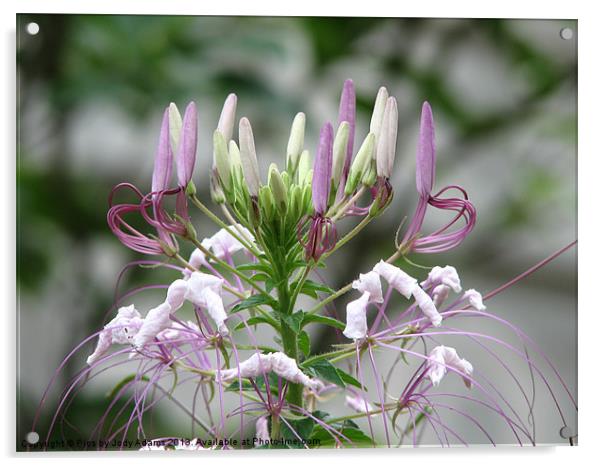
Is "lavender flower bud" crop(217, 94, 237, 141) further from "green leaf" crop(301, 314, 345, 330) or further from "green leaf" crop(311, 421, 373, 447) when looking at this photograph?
"green leaf" crop(311, 421, 373, 447)

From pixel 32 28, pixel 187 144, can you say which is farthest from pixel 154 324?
pixel 32 28

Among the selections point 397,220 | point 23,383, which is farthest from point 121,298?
point 397,220

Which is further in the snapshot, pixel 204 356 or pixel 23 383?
pixel 23 383

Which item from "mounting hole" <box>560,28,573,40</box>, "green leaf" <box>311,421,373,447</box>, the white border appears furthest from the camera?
"mounting hole" <box>560,28,573,40</box>

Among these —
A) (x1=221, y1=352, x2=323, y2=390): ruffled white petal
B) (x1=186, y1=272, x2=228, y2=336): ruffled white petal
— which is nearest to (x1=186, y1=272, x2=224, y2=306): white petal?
(x1=186, y1=272, x2=228, y2=336): ruffled white petal

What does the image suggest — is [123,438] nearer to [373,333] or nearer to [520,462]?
[373,333]

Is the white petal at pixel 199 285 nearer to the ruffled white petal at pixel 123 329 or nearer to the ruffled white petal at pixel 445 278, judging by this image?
the ruffled white petal at pixel 123 329
